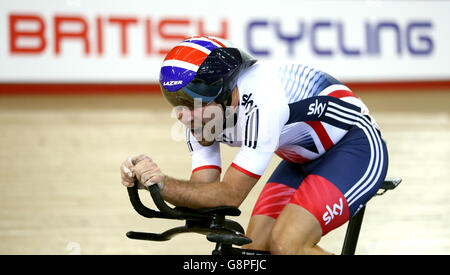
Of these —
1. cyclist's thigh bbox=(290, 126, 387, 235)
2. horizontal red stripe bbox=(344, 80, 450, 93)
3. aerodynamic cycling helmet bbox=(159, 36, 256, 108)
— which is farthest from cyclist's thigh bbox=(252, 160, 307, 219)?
horizontal red stripe bbox=(344, 80, 450, 93)

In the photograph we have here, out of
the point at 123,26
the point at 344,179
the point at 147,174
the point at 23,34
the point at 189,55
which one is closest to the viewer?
the point at 147,174

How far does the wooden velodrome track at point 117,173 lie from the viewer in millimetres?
3658

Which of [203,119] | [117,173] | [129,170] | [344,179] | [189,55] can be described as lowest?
[117,173]

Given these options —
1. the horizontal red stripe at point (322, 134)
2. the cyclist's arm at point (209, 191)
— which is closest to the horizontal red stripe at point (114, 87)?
the horizontal red stripe at point (322, 134)

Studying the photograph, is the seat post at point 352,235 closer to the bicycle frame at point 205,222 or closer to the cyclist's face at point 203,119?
the bicycle frame at point 205,222

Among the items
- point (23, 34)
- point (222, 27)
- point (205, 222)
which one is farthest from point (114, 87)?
point (205, 222)

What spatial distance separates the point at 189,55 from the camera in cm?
219

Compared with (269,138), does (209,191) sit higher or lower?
lower

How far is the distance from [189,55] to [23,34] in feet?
20.2

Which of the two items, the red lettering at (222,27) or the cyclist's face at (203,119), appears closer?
the cyclist's face at (203,119)

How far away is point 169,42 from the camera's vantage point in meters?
8.20

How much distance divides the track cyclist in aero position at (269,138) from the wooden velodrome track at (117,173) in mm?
1137

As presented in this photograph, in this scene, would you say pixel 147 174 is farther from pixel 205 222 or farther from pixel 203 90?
pixel 203 90
